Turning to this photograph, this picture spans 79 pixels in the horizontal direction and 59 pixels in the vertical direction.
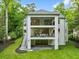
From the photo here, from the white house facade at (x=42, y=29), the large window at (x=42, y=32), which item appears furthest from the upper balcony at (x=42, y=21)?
the large window at (x=42, y=32)

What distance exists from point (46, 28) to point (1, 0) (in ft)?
50.5

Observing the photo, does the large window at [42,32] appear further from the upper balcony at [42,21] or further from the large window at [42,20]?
the large window at [42,20]

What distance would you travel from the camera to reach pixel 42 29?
37.3 metres

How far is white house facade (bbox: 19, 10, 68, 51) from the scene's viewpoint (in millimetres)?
35062

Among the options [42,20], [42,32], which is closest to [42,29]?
[42,32]

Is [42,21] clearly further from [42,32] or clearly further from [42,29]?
[42,32]

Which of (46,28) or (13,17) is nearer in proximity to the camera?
(46,28)

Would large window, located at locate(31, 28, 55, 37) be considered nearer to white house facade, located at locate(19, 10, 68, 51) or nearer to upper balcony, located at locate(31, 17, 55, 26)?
white house facade, located at locate(19, 10, 68, 51)

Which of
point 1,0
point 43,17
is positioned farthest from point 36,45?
point 1,0

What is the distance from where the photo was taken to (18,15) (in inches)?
2216

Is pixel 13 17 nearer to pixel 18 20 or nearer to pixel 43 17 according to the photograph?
pixel 18 20

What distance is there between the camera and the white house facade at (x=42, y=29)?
1380 inches

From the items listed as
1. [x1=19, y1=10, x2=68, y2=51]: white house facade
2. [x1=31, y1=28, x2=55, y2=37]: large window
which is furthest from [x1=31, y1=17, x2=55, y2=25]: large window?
[x1=31, y1=28, x2=55, y2=37]: large window

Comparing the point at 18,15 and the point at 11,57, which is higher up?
the point at 18,15
